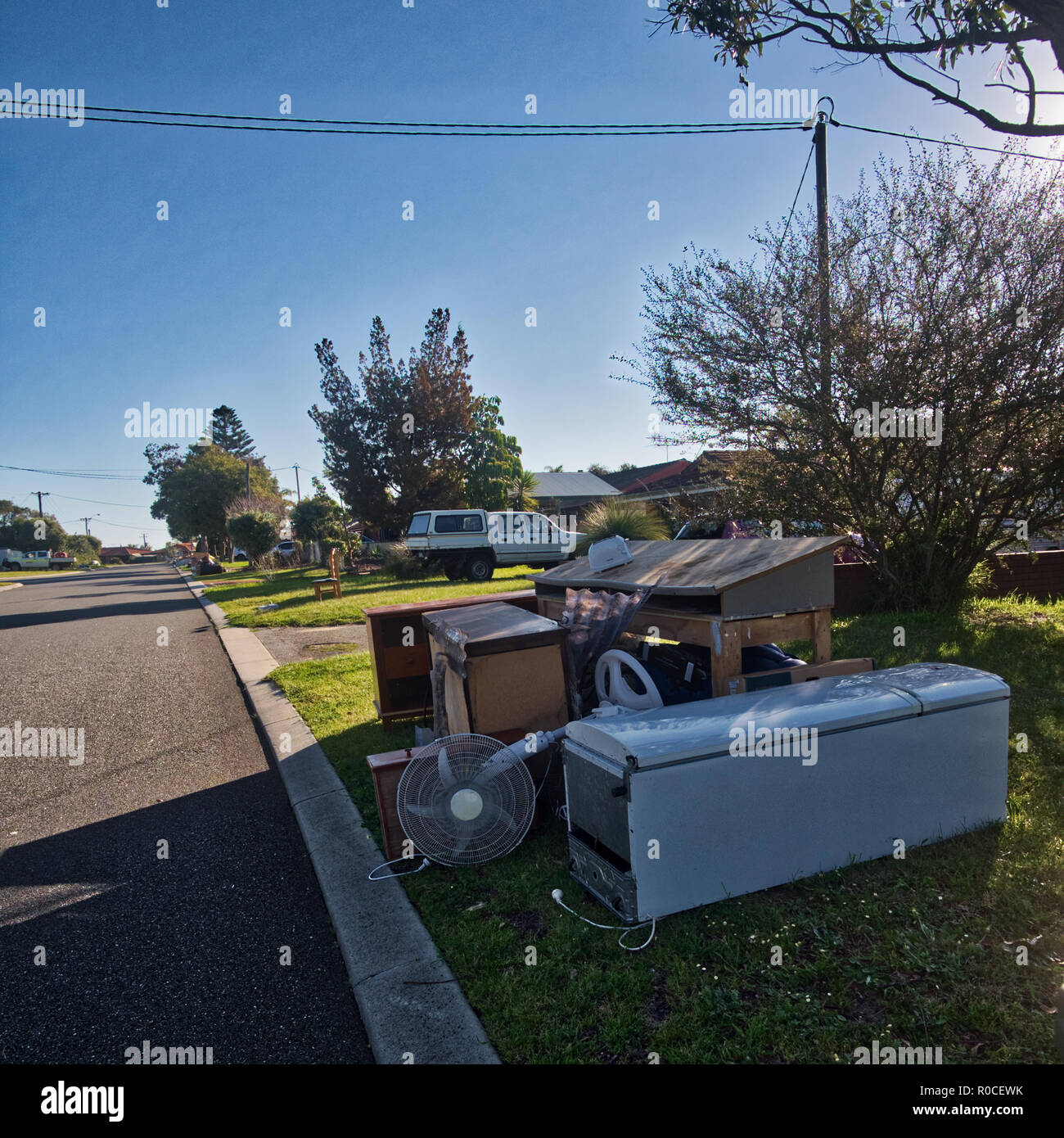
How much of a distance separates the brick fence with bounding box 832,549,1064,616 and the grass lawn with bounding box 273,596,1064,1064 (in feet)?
17.2

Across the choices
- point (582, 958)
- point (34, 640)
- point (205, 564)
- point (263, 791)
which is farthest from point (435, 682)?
point (205, 564)

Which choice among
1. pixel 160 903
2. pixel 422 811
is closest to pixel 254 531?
pixel 160 903

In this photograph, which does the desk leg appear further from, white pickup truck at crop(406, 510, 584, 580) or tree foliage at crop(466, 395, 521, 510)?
tree foliage at crop(466, 395, 521, 510)

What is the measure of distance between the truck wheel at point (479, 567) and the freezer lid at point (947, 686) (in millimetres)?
16072

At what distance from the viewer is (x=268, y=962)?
2666mm

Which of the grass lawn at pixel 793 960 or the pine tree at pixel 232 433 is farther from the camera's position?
the pine tree at pixel 232 433

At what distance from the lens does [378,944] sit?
2643mm

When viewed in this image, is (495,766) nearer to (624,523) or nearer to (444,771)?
(444,771)

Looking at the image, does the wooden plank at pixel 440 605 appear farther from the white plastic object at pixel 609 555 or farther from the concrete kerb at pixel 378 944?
the concrete kerb at pixel 378 944

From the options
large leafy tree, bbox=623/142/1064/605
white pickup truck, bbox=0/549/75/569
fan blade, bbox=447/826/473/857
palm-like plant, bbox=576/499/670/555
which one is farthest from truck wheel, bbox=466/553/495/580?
white pickup truck, bbox=0/549/75/569

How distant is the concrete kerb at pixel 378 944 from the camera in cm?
211

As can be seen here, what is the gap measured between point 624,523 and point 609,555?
949 centimetres

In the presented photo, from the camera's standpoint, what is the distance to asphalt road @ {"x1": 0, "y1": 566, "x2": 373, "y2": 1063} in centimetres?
231

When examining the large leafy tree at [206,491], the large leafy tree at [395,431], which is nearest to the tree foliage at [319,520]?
the large leafy tree at [395,431]
